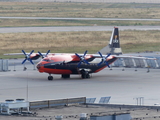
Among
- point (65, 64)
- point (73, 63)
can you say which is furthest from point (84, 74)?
point (65, 64)

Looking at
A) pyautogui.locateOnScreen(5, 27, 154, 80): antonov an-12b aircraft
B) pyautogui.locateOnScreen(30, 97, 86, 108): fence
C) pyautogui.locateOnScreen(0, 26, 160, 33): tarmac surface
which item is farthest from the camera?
pyautogui.locateOnScreen(0, 26, 160, 33): tarmac surface

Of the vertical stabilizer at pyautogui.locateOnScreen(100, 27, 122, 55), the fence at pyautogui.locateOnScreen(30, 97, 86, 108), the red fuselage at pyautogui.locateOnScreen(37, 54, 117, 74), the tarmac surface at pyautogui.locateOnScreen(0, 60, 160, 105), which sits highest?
the vertical stabilizer at pyautogui.locateOnScreen(100, 27, 122, 55)

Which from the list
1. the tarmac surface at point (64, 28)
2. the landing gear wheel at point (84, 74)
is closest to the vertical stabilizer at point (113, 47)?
the landing gear wheel at point (84, 74)

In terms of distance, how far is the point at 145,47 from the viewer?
110812 mm

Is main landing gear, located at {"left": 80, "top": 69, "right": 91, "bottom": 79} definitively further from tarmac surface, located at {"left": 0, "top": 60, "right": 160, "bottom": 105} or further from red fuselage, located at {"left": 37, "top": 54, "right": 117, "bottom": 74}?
tarmac surface, located at {"left": 0, "top": 60, "right": 160, "bottom": 105}

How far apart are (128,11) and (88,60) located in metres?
131

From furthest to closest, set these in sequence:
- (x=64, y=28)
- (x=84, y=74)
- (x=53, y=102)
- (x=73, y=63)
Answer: (x=64, y=28) → (x=84, y=74) → (x=73, y=63) → (x=53, y=102)

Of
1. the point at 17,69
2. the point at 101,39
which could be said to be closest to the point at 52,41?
the point at 101,39

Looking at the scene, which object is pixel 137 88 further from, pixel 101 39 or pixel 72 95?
pixel 101 39

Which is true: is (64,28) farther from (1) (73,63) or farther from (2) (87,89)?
(2) (87,89)

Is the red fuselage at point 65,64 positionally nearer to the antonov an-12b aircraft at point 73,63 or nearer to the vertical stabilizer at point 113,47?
the antonov an-12b aircraft at point 73,63

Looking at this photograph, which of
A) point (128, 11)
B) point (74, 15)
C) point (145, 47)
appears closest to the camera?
point (145, 47)

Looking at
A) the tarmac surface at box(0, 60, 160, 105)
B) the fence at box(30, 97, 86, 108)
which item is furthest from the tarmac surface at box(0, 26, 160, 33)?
the fence at box(30, 97, 86, 108)

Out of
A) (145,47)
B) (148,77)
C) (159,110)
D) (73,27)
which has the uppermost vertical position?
(73,27)
